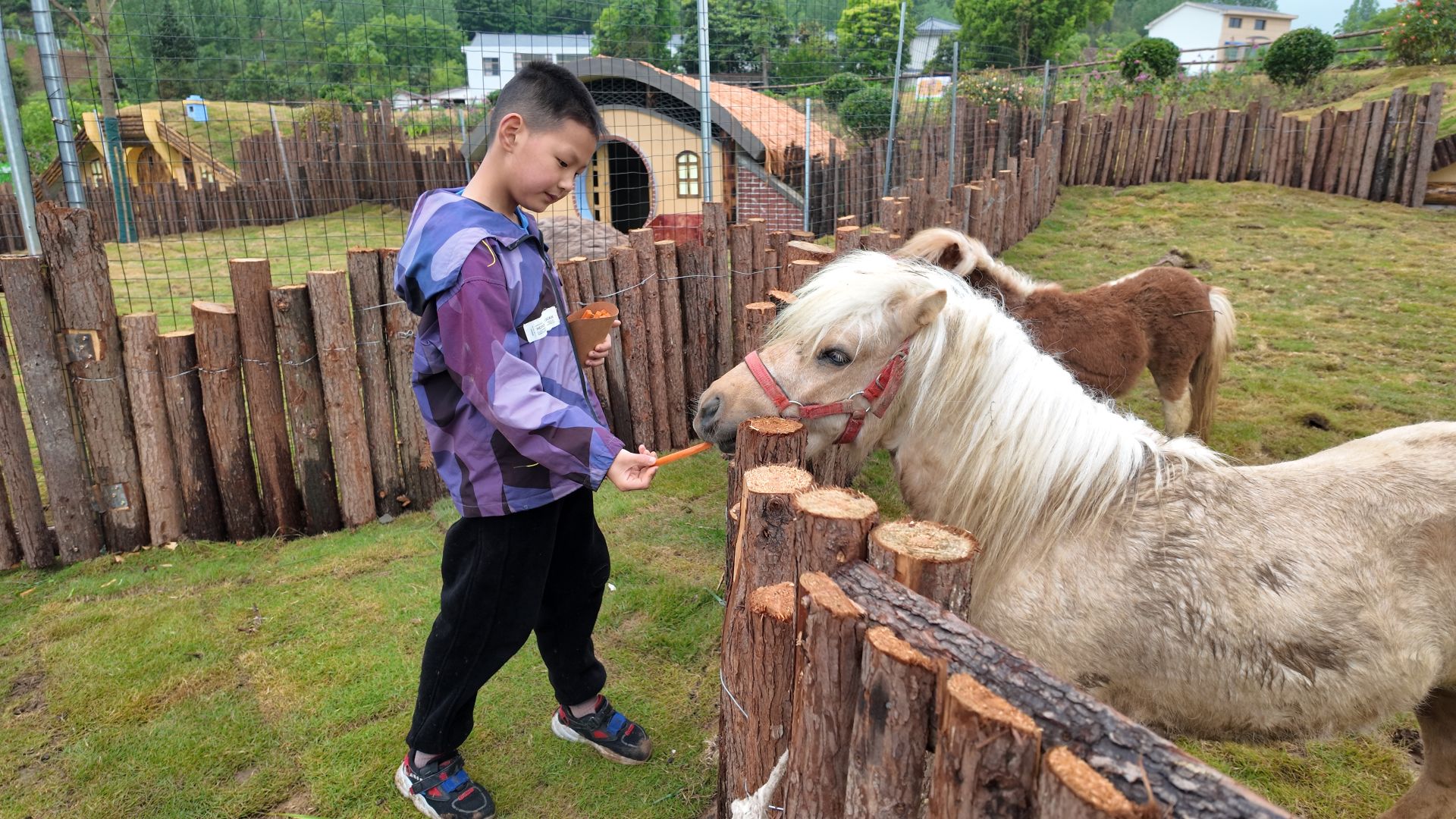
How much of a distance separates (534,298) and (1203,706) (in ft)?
7.57

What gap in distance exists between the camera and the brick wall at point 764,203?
14.0 metres

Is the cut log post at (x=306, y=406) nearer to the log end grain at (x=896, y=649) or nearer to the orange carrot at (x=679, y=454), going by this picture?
the orange carrot at (x=679, y=454)

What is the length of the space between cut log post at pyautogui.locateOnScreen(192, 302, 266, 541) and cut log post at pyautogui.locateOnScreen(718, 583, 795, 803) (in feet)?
12.2

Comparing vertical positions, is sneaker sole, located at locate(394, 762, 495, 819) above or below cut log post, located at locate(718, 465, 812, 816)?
below

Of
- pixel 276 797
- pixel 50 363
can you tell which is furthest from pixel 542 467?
pixel 50 363

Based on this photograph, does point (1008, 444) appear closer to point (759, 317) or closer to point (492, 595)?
point (492, 595)

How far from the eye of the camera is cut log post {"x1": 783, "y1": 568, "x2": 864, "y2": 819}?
1507 millimetres

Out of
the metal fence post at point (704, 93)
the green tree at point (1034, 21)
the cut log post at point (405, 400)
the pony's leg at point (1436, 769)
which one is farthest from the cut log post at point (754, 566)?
the green tree at point (1034, 21)

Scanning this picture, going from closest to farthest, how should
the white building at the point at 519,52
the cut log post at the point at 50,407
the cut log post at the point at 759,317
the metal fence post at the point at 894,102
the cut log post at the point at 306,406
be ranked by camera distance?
1. the cut log post at the point at 50,407
2. the cut log post at the point at 759,317
3. the cut log post at the point at 306,406
4. the white building at the point at 519,52
5. the metal fence post at the point at 894,102

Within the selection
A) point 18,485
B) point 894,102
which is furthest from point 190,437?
point 894,102

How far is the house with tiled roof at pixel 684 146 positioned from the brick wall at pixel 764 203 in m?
0.02

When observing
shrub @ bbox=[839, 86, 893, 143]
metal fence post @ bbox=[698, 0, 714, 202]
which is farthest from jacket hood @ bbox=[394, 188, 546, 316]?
shrub @ bbox=[839, 86, 893, 143]

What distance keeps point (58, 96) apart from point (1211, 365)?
7595 mm

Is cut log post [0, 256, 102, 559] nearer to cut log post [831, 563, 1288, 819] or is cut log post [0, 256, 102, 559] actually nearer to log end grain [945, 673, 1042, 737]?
cut log post [831, 563, 1288, 819]
